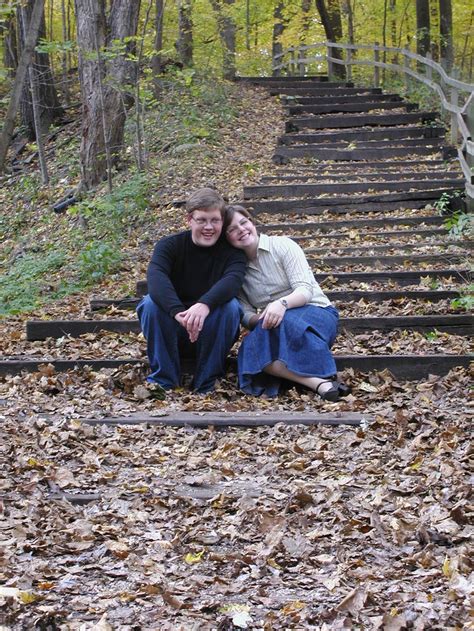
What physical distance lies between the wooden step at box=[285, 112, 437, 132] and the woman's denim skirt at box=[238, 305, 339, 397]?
33.0ft

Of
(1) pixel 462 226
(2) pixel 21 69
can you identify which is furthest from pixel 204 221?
(1) pixel 462 226

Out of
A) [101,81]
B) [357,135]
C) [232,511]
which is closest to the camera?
[232,511]

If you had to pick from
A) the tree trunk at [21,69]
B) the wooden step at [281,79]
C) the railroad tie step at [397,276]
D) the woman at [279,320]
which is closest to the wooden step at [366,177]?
the tree trunk at [21,69]

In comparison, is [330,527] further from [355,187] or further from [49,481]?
[355,187]

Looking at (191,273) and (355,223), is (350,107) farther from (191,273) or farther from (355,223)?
(191,273)

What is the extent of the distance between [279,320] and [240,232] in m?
0.65

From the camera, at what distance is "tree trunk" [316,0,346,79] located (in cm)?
2138

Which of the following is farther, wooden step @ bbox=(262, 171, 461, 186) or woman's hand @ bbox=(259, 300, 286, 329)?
wooden step @ bbox=(262, 171, 461, 186)

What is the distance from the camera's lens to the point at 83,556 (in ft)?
10.4

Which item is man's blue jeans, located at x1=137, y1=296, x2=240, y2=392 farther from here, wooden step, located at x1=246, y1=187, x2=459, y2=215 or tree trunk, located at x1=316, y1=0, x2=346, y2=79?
Result: tree trunk, located at x1=316, y1=0, x2=346, y2=79

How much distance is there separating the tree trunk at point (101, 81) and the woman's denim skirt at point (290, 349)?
23.2 feet

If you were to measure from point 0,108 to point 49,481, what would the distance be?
1816cm

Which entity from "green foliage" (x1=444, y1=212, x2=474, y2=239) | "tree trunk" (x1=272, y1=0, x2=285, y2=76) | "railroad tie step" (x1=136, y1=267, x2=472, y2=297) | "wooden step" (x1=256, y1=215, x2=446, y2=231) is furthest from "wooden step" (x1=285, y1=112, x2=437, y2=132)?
"tree trunk" (x1=272, y1=0, x2=285, y2=76)

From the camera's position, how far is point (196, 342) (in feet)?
18.9
